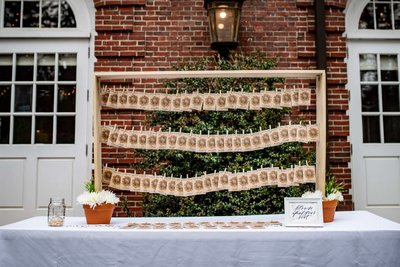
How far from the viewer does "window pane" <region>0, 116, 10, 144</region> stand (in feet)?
20.0

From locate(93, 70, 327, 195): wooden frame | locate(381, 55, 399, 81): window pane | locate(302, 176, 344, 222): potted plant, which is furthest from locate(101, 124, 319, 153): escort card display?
locate(381, 55, 399, 81): window pane

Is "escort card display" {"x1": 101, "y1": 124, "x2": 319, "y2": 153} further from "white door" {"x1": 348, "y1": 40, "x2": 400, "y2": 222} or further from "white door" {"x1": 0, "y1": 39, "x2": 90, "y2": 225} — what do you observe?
"white door" {"x1": 348, "y1": 40, "x2": 400, "y2": 222}

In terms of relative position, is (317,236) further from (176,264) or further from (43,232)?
(43,232)

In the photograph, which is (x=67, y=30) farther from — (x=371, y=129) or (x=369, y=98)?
(x=371, y=129)

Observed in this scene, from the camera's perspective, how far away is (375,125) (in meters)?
6.29

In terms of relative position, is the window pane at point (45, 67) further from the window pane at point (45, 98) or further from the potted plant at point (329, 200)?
the potted plant at point (329, 200)

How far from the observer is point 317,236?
2859 millimetres

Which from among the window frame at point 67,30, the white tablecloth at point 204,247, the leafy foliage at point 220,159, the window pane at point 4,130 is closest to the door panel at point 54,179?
the window pane at point 4,130

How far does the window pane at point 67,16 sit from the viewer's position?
6.29 metres

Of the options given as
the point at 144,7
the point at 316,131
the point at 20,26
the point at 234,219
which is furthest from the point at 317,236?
the point at 20,26

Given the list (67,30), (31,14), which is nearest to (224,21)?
(67,30)

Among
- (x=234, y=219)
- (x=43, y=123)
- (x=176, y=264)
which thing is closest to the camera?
(x=176, y=264)

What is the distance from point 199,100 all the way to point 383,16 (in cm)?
407

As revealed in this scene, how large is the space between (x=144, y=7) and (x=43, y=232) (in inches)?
160
